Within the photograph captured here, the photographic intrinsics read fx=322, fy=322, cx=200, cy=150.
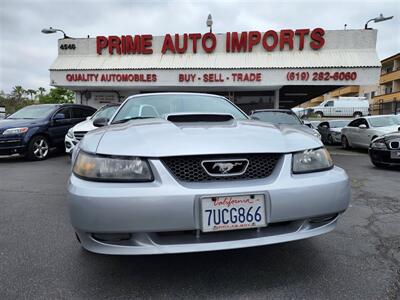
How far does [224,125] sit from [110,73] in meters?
12.3

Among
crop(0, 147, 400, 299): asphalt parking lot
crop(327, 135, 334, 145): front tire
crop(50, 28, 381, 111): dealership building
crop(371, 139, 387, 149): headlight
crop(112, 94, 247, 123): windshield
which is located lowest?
crop(327, 135, 334, 145): front tire

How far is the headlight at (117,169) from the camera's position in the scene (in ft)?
6.21

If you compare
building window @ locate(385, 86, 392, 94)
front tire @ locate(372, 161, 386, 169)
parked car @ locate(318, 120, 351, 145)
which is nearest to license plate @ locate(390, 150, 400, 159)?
front tire @ locate(372, 161, 386, 169)

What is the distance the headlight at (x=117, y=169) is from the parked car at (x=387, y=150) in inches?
258

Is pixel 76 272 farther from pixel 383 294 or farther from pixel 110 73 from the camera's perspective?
pixel 110 73

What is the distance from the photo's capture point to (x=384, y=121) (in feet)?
36.7

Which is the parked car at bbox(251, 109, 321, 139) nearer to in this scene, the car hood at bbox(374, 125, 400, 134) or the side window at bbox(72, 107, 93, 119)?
the car hood at bbox(374, 125, 400, 134)

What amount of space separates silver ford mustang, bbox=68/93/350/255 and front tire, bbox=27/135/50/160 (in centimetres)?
711

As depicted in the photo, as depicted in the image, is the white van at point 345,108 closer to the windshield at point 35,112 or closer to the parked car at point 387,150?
the parked car at point 387,150

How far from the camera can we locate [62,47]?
589 inches

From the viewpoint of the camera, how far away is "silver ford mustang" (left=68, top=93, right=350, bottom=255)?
1.79 m

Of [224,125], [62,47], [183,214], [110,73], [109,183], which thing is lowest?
[183,214]

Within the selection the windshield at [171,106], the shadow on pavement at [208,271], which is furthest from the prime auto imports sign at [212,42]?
the shadow on pavement at [208,271]

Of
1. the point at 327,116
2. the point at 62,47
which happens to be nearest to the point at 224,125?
the point at 62,47
